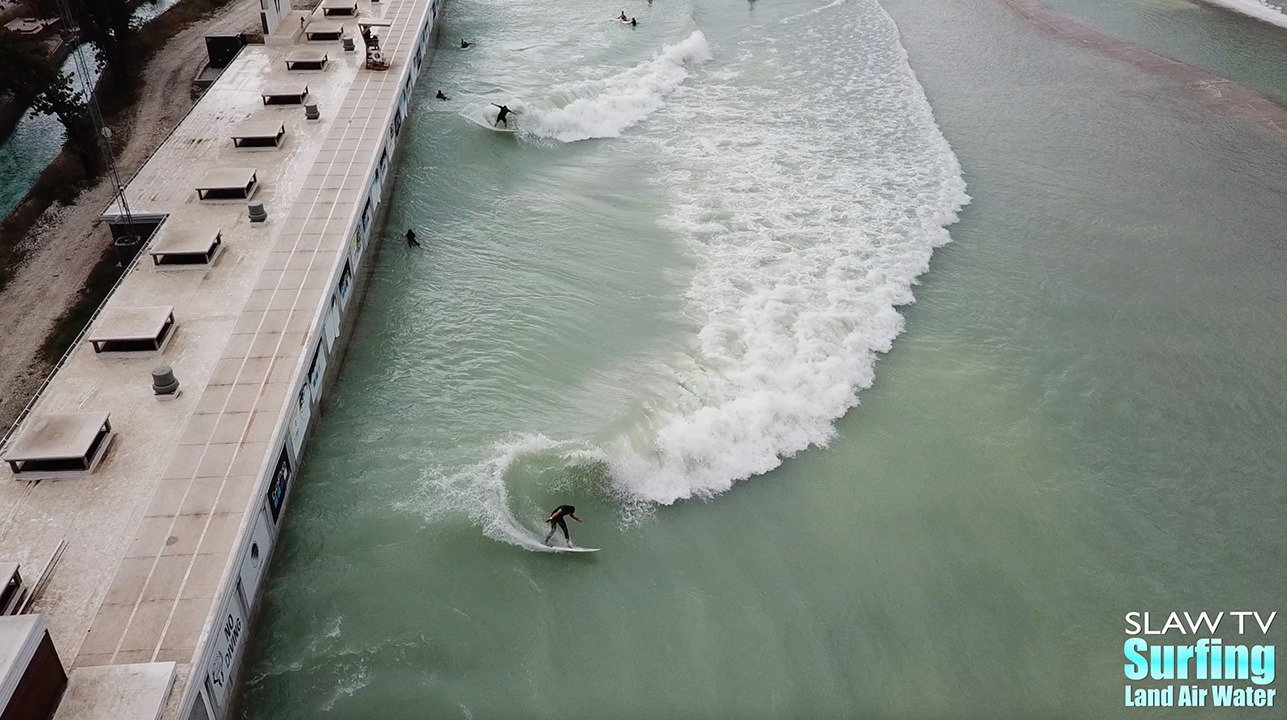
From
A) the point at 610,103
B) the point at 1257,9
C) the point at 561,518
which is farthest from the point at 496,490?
the point at 1257,9

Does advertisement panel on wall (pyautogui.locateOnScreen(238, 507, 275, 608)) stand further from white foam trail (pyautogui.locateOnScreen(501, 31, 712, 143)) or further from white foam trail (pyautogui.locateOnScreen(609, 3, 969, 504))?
white foam trail (pyautogui.locateOnScreen(501, 31, 712, 143))

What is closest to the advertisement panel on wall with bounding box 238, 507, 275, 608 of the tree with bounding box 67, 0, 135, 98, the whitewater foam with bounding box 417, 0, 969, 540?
the whitewater foam with bounding box 417, 0, 969, 540

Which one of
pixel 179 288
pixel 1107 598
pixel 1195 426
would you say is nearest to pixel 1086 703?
pixel 1107 598

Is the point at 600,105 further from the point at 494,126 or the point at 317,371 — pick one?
the point at 317,371

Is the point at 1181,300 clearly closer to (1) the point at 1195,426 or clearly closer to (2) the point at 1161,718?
(1) the point at 1195,426

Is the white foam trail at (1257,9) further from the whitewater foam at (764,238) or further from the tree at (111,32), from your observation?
the tree at (111,32)

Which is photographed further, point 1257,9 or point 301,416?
point 1257,9
